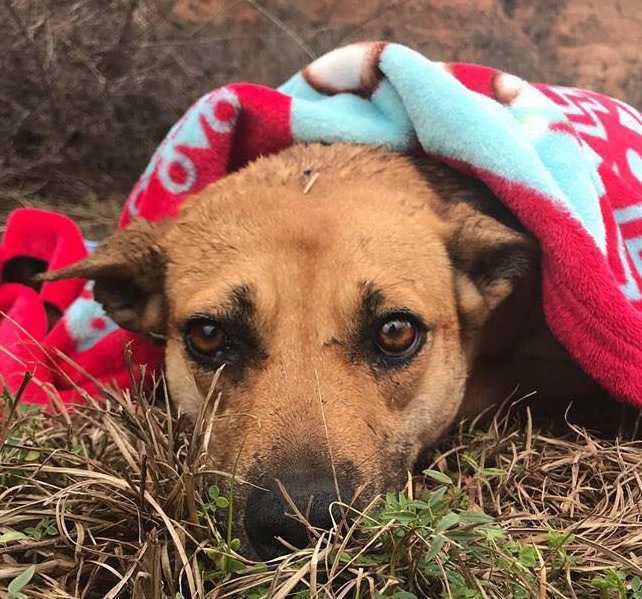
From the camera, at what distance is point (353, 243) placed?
2.42 m

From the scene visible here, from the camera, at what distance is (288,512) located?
1783 millimetres

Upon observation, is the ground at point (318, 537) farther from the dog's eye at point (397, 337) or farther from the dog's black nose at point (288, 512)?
the dog's eye at point (397, 337)

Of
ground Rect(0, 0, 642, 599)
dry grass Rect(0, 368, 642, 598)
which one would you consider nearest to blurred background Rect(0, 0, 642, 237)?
ground Rect(0, 0, 642, 599)

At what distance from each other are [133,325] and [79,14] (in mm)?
3389

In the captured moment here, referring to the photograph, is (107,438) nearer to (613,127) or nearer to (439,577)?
(439,577)

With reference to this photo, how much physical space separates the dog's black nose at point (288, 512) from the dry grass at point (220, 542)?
48 mm

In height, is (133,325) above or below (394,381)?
below

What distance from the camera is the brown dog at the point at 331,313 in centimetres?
204

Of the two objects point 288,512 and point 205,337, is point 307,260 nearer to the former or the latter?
point 205,337

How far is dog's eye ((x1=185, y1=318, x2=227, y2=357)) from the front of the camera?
241 cm

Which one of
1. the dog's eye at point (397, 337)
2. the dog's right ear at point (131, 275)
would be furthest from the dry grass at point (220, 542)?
the dog's right ear at point (131, 275)

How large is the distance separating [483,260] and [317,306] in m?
0.81

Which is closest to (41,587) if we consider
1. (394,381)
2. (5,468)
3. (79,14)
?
(5,468)

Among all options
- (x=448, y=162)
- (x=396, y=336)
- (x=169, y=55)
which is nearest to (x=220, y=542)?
(x=396, y=336)
